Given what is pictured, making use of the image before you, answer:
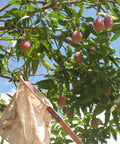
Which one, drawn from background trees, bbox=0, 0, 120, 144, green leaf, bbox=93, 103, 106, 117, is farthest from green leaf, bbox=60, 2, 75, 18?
green leaf, bbox=93, 103, 106, 117

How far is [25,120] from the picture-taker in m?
1.34

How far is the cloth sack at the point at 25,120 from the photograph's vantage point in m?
1.33

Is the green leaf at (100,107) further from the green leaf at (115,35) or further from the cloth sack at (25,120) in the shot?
the cloth sack at (25,120)

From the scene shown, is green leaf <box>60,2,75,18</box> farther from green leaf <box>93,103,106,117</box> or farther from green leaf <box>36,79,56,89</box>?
green leaf <box>93,103,106,117</box>

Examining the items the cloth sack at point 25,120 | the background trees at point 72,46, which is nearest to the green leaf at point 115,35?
the background trees at point 72,46

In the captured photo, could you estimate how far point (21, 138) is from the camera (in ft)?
4.35

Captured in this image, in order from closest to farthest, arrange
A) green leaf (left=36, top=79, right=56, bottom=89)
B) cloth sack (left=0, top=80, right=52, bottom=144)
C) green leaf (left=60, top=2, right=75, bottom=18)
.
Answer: cloth sack (left=0, top=80, right=52, bottom=144) < green leaf (left=60, top=2, right=75, bottom=18) < green leaf (left=36, top=79, right=56, bottom=89)

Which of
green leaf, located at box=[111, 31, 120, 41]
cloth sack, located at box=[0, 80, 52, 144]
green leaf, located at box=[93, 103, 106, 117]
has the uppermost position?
green leaf, located at box=[111, 31, 120, 41]

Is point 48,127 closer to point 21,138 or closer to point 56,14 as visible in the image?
point 21,138

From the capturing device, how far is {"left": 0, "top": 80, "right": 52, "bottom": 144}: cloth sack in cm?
133

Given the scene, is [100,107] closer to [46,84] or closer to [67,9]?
[46,84]

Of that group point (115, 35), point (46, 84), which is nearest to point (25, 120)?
point (46, 84)

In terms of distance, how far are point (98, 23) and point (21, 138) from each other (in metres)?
0.73

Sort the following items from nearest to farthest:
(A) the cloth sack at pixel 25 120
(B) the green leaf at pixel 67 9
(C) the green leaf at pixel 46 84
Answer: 1. (A) the cloth sack at pixel 25 120
2. (B) the green leaf at pixel 67 9
3. (C) the green leaf at pixel 46 84
